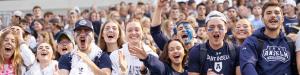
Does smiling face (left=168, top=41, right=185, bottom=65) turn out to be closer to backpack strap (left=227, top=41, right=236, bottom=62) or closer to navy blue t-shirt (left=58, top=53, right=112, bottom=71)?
navy blue t-shirt (left=58, top=53, right=112, bottom=71)

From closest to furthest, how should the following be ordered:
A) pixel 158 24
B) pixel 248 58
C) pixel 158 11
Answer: pixel 248 58, pixel 158 11, pixel 158 24

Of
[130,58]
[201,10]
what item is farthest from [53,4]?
[130,58]

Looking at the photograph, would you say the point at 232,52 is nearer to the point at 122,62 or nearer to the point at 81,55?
the point at 122,62

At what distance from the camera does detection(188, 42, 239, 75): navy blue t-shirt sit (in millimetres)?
6113

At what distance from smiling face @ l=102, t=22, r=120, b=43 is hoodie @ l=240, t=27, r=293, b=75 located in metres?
1.72

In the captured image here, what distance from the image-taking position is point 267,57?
231 inches

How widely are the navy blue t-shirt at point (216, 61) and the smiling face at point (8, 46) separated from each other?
257cm

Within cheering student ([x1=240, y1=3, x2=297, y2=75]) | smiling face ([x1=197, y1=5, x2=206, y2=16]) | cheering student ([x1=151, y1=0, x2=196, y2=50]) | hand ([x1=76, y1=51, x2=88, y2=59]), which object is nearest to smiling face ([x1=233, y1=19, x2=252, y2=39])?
cheering student ([x1=151, y1=0, x2=196, y2=50])

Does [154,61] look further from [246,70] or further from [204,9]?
[204,9]

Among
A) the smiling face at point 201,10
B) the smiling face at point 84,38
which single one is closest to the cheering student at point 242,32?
the smiling face at point 84,38

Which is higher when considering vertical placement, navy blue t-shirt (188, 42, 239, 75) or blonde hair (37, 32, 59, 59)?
navy blue t-shirt (188, 42, 239, 75)

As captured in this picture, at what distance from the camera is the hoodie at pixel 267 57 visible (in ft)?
19.0

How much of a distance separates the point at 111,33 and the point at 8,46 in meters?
1.42

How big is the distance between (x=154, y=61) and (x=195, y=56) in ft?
1.69
